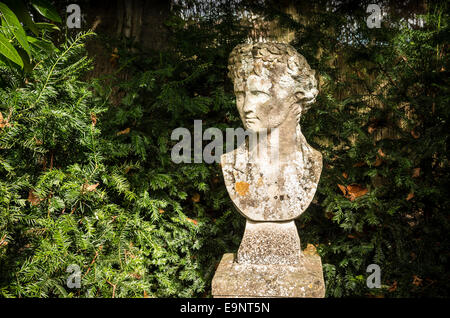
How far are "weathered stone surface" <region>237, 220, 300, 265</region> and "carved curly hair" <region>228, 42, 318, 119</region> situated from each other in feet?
2.37

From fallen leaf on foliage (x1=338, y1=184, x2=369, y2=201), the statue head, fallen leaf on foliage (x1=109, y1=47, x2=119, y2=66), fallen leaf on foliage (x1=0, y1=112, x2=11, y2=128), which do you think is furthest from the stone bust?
fallen leaf on foliage (x1=109, y1=47, x2=119, y2=66)

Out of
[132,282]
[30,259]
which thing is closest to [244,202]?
[132,282]

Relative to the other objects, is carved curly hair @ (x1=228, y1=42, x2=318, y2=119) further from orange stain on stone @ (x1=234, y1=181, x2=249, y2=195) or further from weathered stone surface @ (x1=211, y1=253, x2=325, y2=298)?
weathered stone surface @ (x1=211, y1=253, x2=325, y2=298)

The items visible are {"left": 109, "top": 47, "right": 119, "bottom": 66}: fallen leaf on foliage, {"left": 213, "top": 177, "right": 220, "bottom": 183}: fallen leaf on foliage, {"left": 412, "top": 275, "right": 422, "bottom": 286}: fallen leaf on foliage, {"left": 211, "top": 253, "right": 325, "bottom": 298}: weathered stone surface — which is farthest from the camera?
{"left": 109, "top": 47, "right": 119, "bottom": 66}: fallen leaf on foliage

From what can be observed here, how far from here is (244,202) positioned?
2.12m

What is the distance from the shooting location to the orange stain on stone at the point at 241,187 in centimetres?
212

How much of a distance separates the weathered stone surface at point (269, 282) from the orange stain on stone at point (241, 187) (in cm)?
41

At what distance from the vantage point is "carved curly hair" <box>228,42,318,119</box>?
202cm

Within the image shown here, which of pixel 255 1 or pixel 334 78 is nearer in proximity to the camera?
pixel 334 78

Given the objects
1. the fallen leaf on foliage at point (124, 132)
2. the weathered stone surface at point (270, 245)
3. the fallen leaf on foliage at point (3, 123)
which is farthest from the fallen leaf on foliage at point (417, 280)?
the fallen leaf on foliage at point (3, 123)

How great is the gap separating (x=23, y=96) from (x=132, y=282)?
4.27 feet

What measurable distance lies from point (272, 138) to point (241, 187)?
12.6 inches

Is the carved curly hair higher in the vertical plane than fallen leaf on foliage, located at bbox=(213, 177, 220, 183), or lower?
higher
